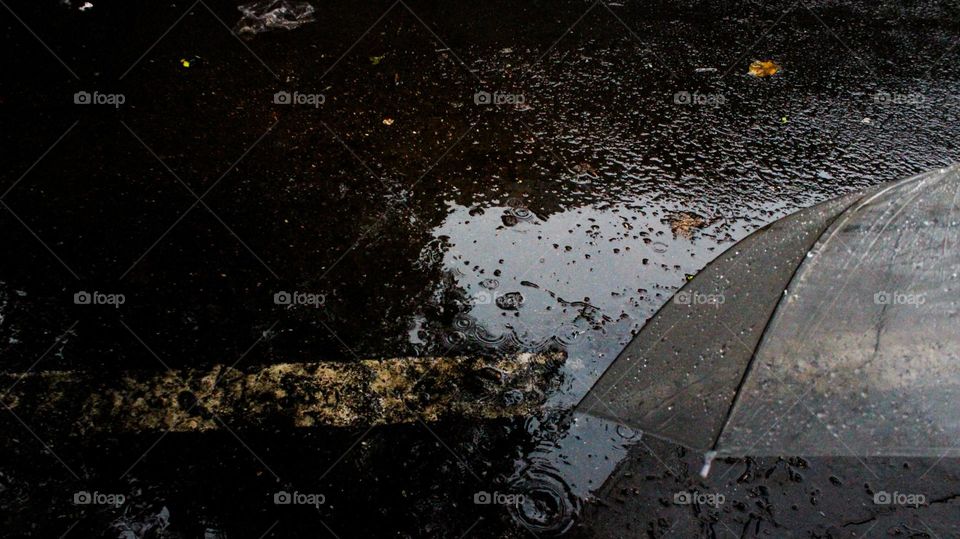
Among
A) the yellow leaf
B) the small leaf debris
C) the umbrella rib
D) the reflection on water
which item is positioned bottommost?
the umbrella rib

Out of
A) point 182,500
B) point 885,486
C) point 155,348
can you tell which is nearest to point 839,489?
point 885,486

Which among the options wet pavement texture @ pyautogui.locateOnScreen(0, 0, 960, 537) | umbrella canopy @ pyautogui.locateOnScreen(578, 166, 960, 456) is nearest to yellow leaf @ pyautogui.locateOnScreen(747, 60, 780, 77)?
wet pavement texture @ pyautogui.locateOnScreen(0, 0, 960, 537)

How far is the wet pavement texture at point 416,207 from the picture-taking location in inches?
84.7

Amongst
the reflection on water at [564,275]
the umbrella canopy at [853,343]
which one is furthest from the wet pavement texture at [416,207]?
the umbrella canopy at [853,343]

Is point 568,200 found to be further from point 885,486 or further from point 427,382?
point 885,486

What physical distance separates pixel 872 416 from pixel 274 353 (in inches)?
74.5

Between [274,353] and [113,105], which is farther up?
[113,105]

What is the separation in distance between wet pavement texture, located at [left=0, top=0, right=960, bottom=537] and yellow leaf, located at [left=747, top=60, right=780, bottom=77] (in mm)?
78

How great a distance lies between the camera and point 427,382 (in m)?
2.43

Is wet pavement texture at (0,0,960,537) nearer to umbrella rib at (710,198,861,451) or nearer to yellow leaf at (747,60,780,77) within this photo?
yellow leaf at (747,60,780,77)

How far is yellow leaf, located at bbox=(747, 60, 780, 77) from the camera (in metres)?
3.93

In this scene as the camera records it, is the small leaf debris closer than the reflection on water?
No

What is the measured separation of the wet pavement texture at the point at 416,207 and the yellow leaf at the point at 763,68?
3.1 inches

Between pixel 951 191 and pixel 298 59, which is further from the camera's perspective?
pixel 298 59
